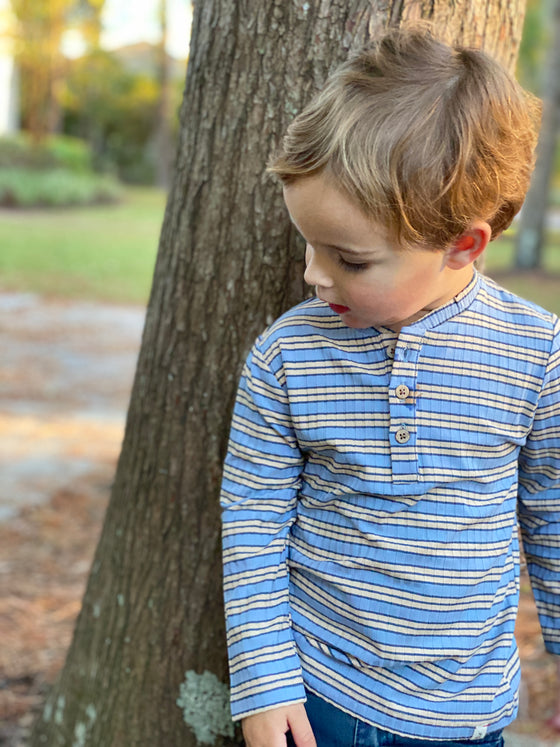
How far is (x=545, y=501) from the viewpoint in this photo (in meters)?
1.53

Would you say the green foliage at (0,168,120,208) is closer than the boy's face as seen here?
No

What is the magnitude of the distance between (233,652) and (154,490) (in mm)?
589

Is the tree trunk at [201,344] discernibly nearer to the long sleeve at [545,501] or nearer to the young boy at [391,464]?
the young boy at [391,464]

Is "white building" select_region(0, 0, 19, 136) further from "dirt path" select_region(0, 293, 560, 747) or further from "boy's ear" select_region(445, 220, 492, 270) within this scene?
"boy's ear" select_region(445, 220, 492, 270)

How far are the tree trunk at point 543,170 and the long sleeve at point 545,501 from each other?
36.7 feet

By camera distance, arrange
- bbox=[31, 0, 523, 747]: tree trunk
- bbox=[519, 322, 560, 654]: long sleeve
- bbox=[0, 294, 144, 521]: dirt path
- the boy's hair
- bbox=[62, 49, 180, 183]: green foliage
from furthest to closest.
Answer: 1. bbox=[62, 49, 180, 183]: green foliage
2. bbox=[0, 294, 144, 521]: dirt path
3. bbox=[31, 0, 523, 747]: tree trunk
4. bbox=[519, 322, 560, 654]: long sleeve
5. the boy's hair

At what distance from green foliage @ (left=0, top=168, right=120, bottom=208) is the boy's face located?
1961 centimetres

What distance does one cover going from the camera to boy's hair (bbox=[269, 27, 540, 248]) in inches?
48.3

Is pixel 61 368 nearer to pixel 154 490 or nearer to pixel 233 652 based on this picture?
pixel 154 490

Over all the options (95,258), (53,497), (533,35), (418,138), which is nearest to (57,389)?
(53,497)

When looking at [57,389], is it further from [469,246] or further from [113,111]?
[113,111]

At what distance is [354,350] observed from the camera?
1427 millimetres

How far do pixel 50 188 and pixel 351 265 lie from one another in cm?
2033

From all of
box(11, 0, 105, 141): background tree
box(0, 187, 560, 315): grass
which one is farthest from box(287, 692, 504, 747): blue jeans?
box(11, 0, 105, 141): background tree
